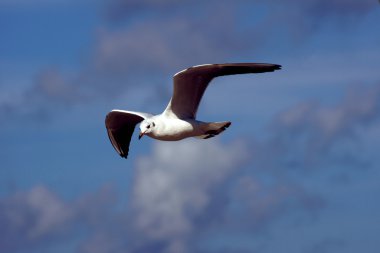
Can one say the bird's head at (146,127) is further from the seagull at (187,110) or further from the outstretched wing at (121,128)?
the outstretched wing at (121,128)

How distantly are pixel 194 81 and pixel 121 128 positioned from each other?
4.26 metres

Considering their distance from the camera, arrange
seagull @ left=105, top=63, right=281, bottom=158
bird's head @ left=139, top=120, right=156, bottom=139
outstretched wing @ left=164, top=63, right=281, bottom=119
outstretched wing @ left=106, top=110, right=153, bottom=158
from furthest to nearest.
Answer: outstretched wing @ left=106, top=110, right=153, bottom=158
bird's head @ left=139, top=120, right=156, bottom=139
seagull @ left=105, top=63, right=281, bottom=158
outstretched wing @ left=164, top=63, right=281, bottom=119

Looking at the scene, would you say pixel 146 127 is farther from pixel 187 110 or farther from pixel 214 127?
pixel 214 127

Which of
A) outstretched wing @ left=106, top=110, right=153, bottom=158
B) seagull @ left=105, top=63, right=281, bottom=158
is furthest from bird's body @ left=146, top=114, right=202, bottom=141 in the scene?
outstretched wing @ left=106, top=110, right=153, bottom=158

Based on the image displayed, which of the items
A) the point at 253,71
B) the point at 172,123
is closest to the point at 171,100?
the point at 172,123

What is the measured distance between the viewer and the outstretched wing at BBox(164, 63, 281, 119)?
2267 cm

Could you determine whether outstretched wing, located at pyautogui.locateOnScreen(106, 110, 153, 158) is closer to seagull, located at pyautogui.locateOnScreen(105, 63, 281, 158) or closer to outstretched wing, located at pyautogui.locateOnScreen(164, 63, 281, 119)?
seagull, located at pyautogui.locateOnScreen(105, 63, 281, 158)

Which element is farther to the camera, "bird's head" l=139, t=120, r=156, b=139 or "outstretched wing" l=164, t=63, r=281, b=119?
"bird's head" l=139, t=120, r=156, b=139

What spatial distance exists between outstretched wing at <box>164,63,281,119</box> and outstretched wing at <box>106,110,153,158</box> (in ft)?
8.31

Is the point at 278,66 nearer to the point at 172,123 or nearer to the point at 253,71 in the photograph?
the point at 253,71

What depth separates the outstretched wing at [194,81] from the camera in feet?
74.4

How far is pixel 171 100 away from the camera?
23.8m

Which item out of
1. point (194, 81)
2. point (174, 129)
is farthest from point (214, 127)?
point (194, 81)

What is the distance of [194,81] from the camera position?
23391 millimetres
